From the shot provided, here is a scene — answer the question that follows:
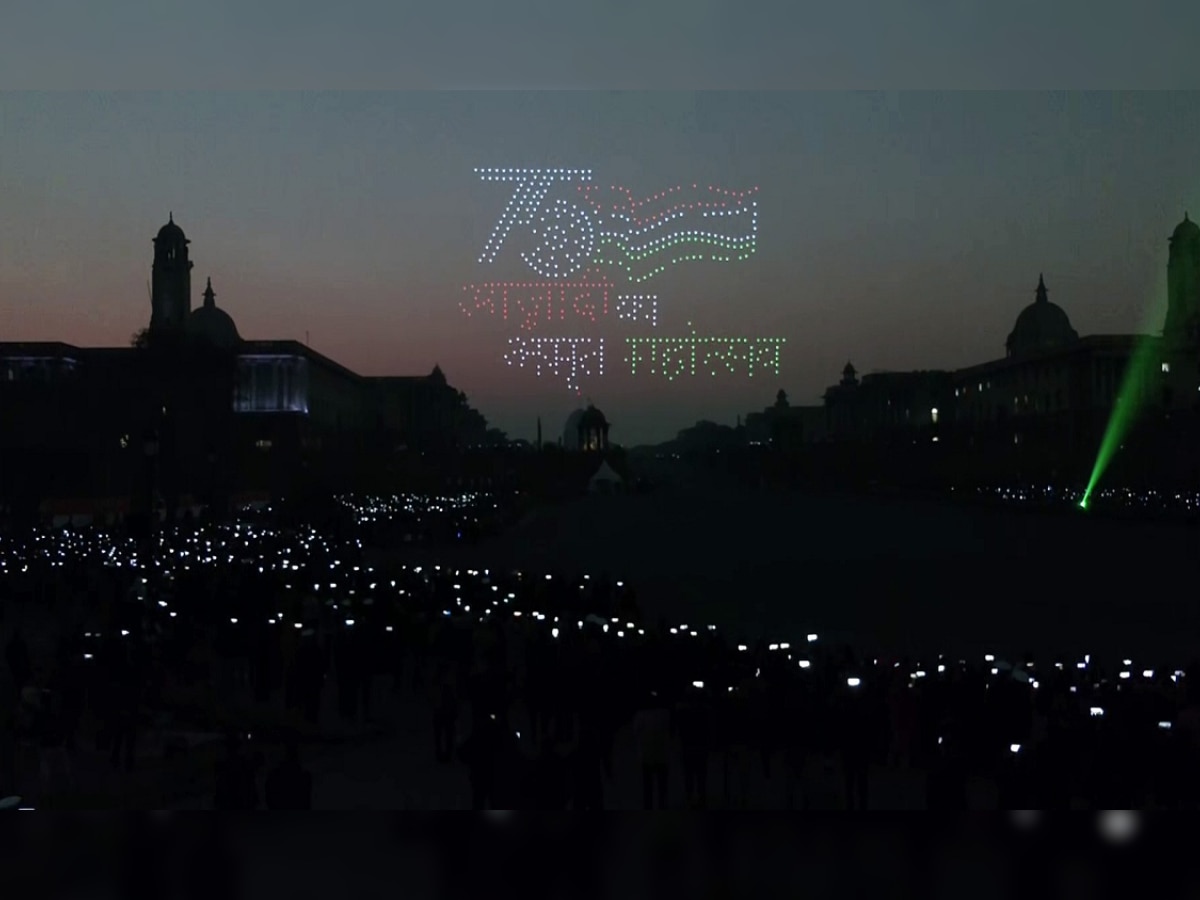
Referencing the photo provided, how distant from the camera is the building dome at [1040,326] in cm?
9688

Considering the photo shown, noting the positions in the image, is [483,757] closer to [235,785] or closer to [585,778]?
[585,778]

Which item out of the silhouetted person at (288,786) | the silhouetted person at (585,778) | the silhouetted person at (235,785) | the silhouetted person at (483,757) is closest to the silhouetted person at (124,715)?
the silhouetted person at (235,785)

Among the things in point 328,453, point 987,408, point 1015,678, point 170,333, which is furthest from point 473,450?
point 1015,678

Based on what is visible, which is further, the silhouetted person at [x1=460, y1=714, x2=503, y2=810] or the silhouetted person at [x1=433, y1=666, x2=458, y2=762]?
the silhouetted person at [x1=433, y1=666, x2=458, y2=762]

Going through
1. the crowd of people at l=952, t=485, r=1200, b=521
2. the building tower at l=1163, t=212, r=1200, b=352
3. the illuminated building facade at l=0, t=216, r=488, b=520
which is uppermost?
the building tower at l=1163, t=212, r=1200, b=352

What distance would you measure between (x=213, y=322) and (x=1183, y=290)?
52359 mm

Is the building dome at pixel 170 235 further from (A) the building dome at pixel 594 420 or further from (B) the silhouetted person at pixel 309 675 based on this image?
(B) the silhouetted person at pixel 309 675

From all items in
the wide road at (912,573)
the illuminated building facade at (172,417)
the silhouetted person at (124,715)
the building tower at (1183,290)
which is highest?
the building tower at (1183,290)

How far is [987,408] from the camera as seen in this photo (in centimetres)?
8912

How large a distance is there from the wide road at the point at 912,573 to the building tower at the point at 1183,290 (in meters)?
20.2

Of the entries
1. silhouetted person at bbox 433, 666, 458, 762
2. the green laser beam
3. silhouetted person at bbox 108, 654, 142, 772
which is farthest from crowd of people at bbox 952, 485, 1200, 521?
silhouetted person at bbox 108, 654, 142, 772

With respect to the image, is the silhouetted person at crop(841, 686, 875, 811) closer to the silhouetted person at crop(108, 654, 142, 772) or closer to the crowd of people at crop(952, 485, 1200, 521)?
the silhouetted person at crop(108, 654, 142, 772)

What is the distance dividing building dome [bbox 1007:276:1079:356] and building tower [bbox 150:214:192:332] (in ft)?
165

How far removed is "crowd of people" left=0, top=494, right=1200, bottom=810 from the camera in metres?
8.37
